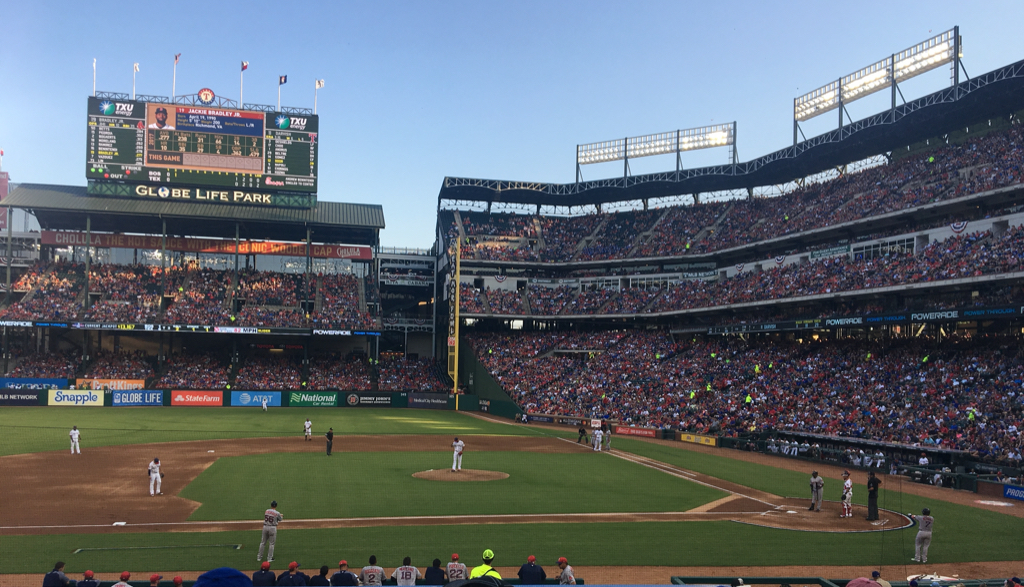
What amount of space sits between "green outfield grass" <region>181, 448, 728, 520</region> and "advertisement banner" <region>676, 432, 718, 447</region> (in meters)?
11.0

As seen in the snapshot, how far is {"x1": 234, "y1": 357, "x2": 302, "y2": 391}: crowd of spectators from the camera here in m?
61.9

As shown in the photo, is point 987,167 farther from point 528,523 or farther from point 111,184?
point 111,184

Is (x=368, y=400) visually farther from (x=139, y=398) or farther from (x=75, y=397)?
(x=75, y=397)

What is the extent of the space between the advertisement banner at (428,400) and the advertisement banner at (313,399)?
271 inches

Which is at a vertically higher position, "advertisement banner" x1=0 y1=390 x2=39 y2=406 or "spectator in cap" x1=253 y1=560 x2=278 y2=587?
"spectator in cap" x1=253 y1=560 x2=278 y2=587

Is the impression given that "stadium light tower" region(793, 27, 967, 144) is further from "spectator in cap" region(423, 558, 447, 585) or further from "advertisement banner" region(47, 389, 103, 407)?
"advertisement banner" region(47, 389, 103, 407)

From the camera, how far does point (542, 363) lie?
2493 inches

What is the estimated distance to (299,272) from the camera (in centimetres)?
7306

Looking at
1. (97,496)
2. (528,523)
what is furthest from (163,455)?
(528,523)

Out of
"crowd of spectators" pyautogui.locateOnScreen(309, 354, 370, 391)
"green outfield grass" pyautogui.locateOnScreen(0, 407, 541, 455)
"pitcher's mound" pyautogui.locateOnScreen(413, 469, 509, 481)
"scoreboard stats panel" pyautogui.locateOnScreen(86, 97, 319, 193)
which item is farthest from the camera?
"crowd of spectators" pyautogui.locateOnScreen(309, 354, 370, 391)

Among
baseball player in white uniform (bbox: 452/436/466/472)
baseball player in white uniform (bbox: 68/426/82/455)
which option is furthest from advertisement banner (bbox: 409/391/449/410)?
baseball player in white uniform (bbox: 452/436/466/472)

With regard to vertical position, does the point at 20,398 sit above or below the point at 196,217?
below

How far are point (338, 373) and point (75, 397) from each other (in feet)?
70.0

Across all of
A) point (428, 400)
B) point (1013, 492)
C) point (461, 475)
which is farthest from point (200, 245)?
point (1013, 492)
